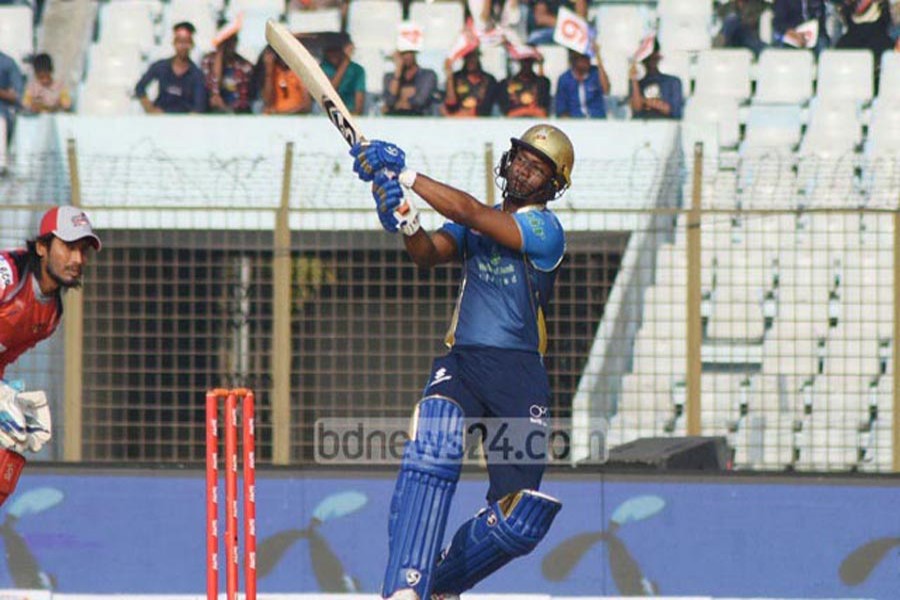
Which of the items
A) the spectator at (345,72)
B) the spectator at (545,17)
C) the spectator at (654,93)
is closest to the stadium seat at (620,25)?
the spectator at (545,17)

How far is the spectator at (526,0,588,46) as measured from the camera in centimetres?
1638

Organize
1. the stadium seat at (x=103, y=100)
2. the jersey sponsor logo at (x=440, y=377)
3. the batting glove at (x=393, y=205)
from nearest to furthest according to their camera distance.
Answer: the batting glove at (x=393, y=205) → the jersey sponsor logo at (x=440, y=377) → the stadium seat at (x=103, y=100)

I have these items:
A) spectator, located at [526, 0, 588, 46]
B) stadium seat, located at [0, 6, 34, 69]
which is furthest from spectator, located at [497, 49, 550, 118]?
stadium seat, located at [0, 6, 34, 69]

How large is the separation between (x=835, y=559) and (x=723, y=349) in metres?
2.65

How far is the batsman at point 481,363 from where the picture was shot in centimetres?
732

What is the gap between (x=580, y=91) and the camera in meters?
15.1

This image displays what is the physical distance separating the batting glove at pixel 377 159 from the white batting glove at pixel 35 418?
76.3 inches

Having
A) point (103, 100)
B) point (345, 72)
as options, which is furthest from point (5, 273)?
point (103, 100)

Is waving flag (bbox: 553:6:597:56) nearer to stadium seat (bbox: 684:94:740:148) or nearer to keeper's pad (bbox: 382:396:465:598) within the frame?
stadium seat (bbox: 684:94:740:148)

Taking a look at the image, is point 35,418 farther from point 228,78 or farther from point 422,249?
point 228,78

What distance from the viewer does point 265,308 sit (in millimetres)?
12438

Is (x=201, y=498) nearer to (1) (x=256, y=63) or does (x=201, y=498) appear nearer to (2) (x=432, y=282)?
(2) (x=432, y=282)

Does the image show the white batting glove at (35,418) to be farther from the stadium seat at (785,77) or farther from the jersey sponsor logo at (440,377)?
the stadium seat at (785,77)
